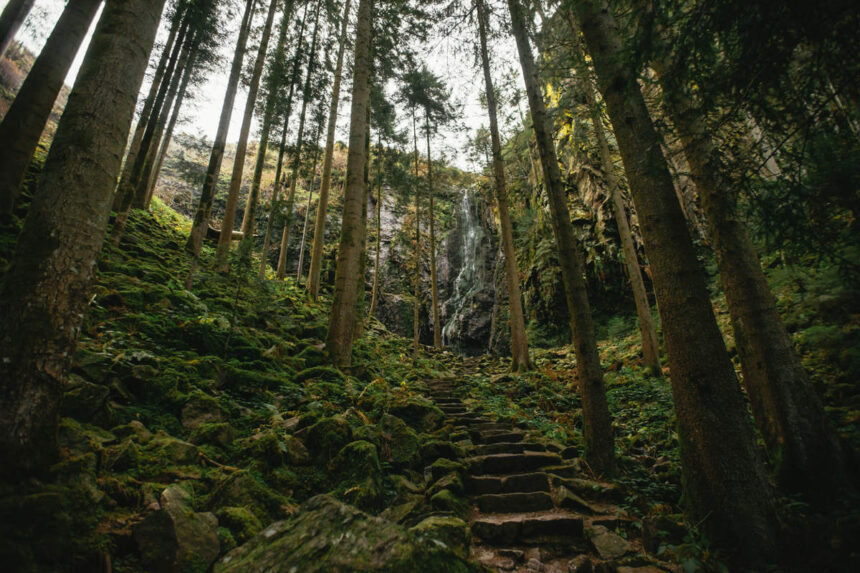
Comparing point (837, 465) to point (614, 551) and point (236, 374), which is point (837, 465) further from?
point (236, 374)

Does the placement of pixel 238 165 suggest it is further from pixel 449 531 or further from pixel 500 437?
pixel 449 531

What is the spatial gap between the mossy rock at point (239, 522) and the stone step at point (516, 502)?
2.23 m

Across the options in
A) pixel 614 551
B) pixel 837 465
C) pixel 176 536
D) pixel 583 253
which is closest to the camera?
pixel 176 536

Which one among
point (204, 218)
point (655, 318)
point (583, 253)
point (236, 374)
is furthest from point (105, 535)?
point (583, 253)

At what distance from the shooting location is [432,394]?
26.8 ft

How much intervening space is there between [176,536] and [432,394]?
21.8ft

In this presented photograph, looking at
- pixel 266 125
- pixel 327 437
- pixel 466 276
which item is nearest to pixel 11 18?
pixel 266 125

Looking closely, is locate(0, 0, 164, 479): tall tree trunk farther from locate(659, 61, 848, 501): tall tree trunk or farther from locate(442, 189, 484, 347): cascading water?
locate(442, 189, 484, 347): cascading water

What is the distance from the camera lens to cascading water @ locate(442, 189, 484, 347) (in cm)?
2245

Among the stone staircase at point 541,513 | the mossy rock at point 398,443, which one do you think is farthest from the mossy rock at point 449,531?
the mossy rock at point 398,443

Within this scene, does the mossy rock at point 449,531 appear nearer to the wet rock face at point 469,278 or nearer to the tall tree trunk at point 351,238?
the tall tree trunk at point 351,238

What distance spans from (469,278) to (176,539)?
2283cm

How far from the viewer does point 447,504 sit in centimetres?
330

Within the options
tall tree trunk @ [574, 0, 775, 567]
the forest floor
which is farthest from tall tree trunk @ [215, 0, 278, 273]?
tall tree trunk @ [574, 0, 775, 567]
